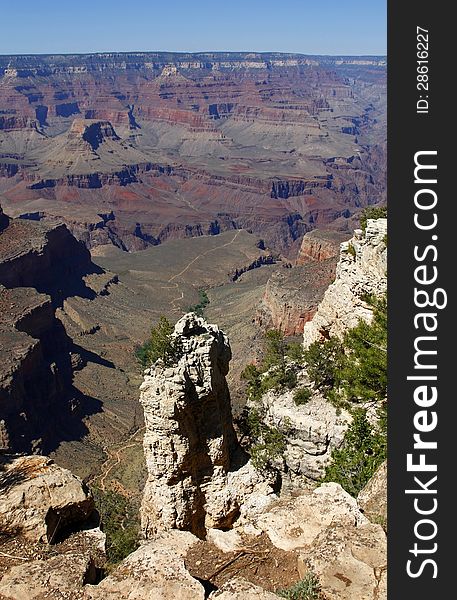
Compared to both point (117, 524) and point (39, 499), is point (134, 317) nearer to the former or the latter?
point (117, 524)

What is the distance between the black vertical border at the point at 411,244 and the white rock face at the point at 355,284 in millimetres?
13969

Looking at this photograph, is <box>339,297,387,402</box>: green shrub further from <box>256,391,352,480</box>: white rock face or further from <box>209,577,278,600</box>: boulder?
<box>209,577,278,600</box>: boulder

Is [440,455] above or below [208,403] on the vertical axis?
above

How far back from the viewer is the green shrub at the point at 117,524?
17516 mm

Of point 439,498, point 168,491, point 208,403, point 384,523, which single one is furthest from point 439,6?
point 168,491

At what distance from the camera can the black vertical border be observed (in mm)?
7988

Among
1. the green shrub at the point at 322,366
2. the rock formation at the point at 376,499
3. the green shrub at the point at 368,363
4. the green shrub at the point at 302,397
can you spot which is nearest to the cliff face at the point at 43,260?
the green shrub at the point at 322,366

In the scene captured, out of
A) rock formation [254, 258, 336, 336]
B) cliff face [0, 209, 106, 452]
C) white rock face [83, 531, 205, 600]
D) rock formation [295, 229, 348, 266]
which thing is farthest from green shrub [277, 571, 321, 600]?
rock formation [295, 229, 348, 266]

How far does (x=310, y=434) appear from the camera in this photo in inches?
840

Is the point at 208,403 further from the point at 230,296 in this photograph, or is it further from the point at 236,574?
the point at 230,296

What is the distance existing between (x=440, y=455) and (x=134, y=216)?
16948cm

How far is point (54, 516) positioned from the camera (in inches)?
536

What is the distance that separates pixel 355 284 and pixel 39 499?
52.2 ft

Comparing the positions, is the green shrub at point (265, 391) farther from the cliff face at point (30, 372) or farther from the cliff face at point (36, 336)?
the cliff face at point (36, 336)
